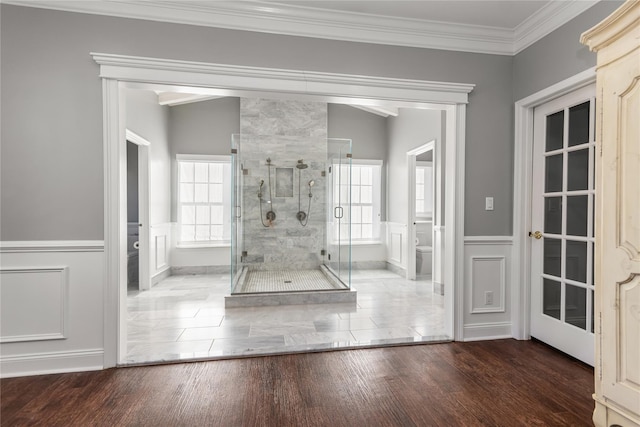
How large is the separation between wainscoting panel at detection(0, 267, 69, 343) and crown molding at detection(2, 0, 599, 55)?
1838mm

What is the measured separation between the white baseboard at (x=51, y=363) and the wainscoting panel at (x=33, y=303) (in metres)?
0.12

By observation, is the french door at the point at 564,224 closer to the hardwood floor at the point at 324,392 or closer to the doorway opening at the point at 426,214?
the hardwood floor at the point at 324,392

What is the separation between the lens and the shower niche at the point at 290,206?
4953 millimetres

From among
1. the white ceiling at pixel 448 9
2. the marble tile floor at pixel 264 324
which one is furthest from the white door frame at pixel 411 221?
the white ceiling at pixel 448 9

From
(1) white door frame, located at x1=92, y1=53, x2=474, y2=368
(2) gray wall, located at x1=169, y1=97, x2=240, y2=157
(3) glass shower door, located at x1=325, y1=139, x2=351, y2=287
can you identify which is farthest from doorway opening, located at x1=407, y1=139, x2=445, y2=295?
(2) gray wall, located at x1=169, y1=97, x2=240, y2=157

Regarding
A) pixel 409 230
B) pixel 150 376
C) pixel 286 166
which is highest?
pixel 286 166

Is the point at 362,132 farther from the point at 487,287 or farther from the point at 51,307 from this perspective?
the point at 51,307

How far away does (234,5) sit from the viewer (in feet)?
7.82

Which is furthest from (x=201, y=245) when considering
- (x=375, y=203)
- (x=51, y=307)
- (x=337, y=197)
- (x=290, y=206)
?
(x=51, y=307)

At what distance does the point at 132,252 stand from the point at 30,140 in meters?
3.36

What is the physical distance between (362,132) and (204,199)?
311 cm

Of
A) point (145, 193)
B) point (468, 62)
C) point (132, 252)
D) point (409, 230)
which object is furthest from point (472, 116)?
point (132, 252)

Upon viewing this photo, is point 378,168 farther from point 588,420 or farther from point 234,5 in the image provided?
point 588,420

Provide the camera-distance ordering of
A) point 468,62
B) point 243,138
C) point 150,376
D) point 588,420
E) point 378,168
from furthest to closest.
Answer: point 378,168 < point 243,138 < point 468,62 < point 150,376 < point 588,420
